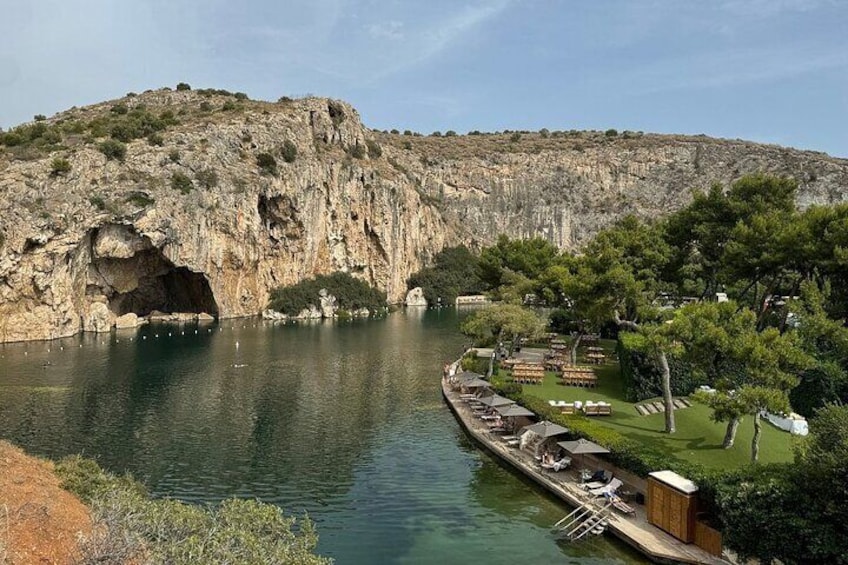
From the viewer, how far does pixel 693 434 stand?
22.8 m

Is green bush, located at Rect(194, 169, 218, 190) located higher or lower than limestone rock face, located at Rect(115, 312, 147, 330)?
higher

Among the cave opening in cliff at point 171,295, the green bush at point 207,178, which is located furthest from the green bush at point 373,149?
the cave opening in cliff at point 171,295

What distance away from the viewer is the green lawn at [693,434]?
19906mm

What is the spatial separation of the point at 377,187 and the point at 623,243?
70030mm

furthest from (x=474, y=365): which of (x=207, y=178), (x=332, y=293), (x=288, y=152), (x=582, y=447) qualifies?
(x=288, y=152)

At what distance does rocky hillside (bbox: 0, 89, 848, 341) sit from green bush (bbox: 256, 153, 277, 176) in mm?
214

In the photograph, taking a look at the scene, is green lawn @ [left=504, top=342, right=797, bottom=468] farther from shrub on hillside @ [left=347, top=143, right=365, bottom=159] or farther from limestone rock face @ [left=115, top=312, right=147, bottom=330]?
shrub on hillside @ [left=347, top=143, right=365, bottom=159]

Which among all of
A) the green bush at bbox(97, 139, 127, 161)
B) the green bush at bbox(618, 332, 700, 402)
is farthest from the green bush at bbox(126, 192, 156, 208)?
the green bush at bbox(618, 332, 700, 402)

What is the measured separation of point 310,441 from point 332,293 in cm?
6560

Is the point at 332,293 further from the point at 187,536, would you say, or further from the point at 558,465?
the point at 187,536

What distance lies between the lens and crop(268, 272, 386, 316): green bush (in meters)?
85.2

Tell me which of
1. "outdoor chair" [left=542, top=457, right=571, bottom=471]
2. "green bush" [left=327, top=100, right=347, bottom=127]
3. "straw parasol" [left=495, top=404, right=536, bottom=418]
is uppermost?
"green bush" [left=327, top=100, right=347, bottom=127]

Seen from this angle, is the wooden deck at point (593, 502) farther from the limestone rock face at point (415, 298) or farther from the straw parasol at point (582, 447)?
the limestone rock face at point (415, 298)

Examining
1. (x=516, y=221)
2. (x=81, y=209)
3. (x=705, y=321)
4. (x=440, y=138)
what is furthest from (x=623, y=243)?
(x=440, y=138)
